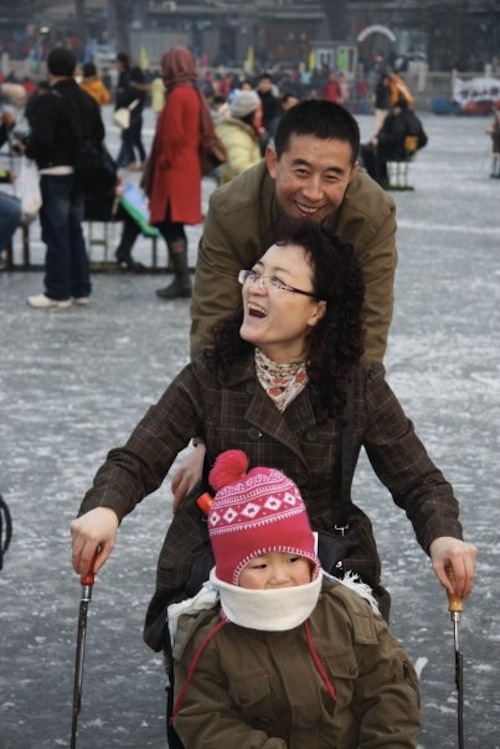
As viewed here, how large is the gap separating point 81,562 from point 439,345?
281 inches

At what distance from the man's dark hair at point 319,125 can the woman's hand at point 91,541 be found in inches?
49.8

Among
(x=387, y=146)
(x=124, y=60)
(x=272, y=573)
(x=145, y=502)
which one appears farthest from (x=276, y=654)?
(x=124, y=60)

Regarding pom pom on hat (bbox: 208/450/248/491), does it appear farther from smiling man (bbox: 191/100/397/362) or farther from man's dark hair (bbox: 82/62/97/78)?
man's dark hair (bbox: 82/62/97/78)

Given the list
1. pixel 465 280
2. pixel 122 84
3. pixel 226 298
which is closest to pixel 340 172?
pixel 226 298

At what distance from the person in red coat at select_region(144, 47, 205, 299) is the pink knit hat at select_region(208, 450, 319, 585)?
343 inches

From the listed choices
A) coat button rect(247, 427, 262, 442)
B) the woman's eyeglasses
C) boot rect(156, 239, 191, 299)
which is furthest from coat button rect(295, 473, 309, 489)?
boot rect(156, 239, 191, 299)

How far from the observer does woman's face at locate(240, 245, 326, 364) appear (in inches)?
135

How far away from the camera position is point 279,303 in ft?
11.2

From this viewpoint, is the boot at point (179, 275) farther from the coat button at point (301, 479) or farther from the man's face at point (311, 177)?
the coat button at point (301, 479)

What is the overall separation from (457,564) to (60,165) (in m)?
8.18

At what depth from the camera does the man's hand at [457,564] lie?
3.25 metres

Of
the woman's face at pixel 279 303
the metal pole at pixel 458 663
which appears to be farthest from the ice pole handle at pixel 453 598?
the woman's face at pixel 279 303

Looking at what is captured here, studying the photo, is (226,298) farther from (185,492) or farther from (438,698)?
(438,698)

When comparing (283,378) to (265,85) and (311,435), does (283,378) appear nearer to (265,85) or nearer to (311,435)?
(311,435)
